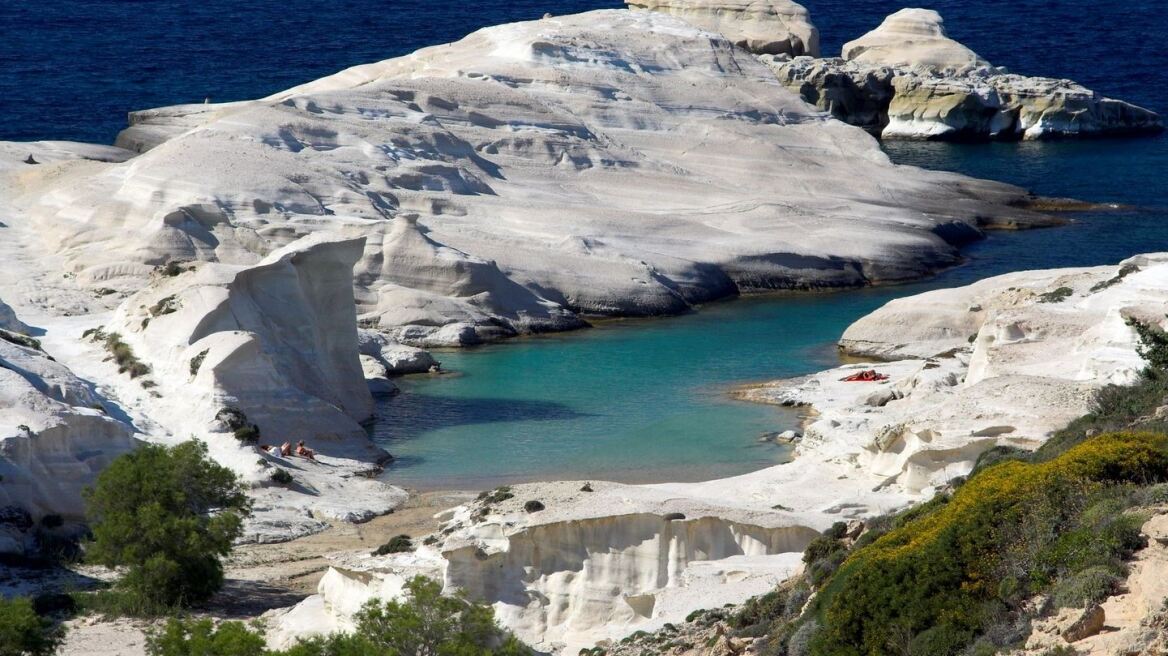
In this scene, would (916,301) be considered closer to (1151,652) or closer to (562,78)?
(562,78)

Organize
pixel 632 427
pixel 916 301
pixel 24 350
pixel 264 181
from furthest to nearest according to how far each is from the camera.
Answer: pixel 264 181
pixel 916 301
pixel 632 427
pixel 24 350

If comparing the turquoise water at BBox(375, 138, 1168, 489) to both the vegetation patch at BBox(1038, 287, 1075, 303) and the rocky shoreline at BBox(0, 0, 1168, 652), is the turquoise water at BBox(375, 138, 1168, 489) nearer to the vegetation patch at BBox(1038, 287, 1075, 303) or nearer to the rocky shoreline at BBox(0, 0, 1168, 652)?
the rocky shoreline at BBox(0, 0, 1168, 652)

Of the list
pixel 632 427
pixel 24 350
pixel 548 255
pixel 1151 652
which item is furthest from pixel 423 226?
pixel 1151 652

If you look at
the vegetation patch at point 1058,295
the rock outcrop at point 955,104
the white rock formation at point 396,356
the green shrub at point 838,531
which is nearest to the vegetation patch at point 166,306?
the white rock formation at point 396,356

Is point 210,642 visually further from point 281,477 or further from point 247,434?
point 247,434

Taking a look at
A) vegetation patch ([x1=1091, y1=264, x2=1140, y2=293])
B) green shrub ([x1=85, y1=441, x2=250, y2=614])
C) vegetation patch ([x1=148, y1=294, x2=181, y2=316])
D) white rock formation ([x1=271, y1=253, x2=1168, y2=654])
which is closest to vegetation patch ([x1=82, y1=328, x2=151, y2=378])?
vegetation patch ([x1=148, y1=294, x2=181, y2=316])

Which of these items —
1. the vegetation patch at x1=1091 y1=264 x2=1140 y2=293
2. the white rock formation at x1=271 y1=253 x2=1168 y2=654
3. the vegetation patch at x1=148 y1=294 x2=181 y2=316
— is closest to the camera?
the white rock formation at x1=271 y1=253 x2=1168 y2=654
